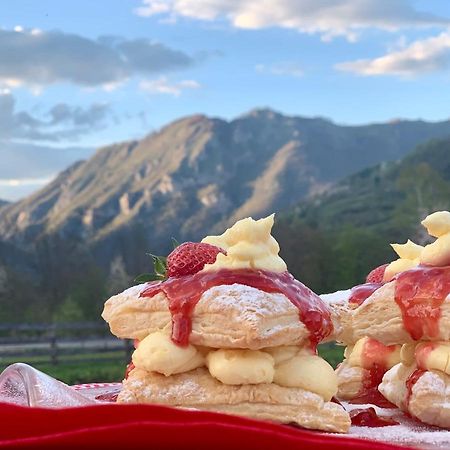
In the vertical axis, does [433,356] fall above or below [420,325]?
below

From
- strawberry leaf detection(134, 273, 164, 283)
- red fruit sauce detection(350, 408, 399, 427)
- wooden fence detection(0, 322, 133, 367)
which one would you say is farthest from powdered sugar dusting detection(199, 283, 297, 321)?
wooden fence detection(0, 322, 133, 367)

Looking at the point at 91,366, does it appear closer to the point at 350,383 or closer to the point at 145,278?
the point at 350,383

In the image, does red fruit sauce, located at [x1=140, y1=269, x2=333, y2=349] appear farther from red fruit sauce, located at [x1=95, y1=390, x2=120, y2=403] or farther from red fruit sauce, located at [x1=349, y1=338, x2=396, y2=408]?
red fruit sauce, located at [x1=349, y1=338, x2=396, y2=408]

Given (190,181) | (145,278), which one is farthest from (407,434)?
(190,181)

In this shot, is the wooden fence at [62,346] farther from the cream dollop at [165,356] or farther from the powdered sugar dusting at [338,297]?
the cream dollop at [165,356]

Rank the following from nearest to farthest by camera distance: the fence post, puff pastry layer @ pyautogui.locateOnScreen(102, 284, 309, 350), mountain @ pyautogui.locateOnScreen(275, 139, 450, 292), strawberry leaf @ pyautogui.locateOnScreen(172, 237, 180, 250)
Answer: puff pastry layer @ pyautogui.locateOnScreen(102, 284, 309, 350) < strawberry leaf @ pyautogui.locateOnScreen(172, 237, 180, 250) < the fence post < mountain @ pyautogui.locateOnScreen(275, 139, 450, 292)

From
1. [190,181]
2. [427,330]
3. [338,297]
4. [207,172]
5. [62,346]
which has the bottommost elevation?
[62,346]
